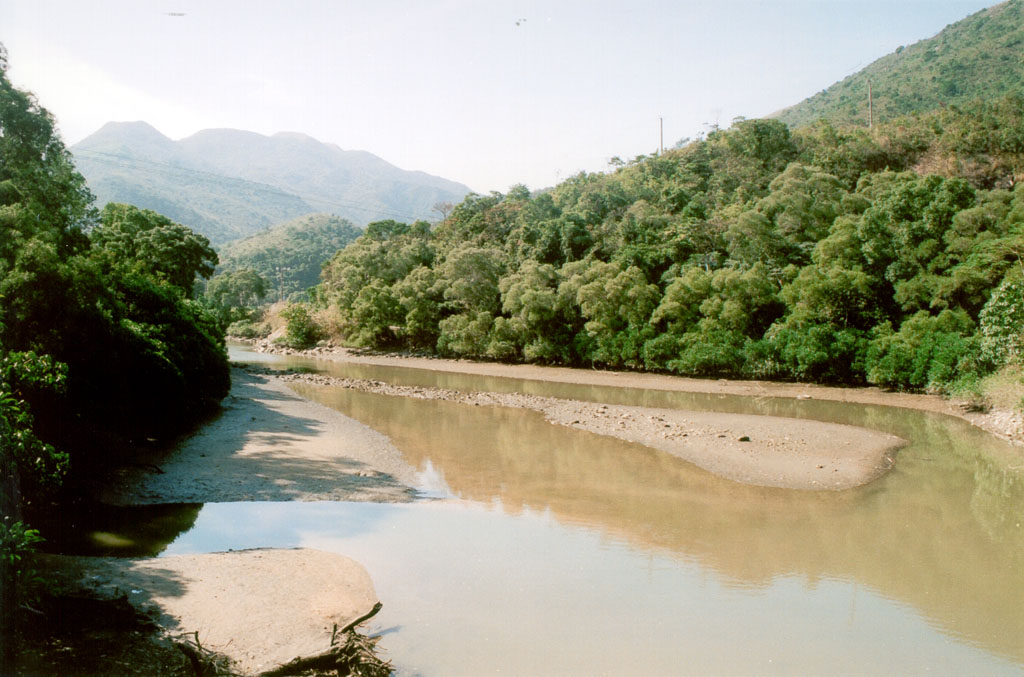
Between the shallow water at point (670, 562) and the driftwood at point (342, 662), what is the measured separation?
0.49 m

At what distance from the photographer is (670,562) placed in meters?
12.4

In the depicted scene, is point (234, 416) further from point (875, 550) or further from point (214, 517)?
point (875, 550)

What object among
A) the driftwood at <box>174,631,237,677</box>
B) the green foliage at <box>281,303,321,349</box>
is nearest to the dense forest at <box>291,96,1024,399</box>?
the green foliage at <box>281,303,321,349</box>

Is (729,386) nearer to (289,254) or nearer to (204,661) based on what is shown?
(204,661)

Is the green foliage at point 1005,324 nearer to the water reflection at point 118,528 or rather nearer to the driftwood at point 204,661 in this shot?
the driftwood at point 204,661

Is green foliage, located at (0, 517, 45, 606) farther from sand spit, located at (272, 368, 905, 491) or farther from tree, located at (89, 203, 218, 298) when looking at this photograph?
tree, located at (89, 203, 218, 298)

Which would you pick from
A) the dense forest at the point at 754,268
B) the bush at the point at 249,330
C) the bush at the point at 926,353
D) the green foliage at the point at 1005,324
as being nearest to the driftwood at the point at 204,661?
the green foliage at the point at 1005,324

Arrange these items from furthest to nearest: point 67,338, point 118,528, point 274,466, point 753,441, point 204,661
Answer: point 753,441, point 274,466, point 67,338, point 118,528, point 204,661

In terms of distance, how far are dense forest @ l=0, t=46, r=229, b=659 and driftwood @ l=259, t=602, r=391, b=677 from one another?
9.49 ft

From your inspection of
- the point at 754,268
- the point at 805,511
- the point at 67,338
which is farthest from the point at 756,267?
the point at 67,338

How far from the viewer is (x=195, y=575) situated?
10.7 m

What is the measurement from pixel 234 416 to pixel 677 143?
213ft

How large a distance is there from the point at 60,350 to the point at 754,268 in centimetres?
3325

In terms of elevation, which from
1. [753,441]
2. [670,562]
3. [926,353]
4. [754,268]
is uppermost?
[754,268]
